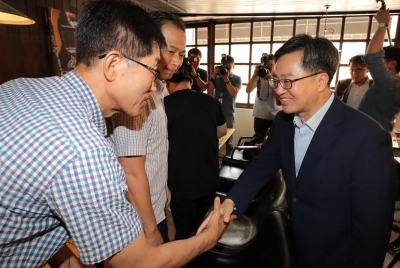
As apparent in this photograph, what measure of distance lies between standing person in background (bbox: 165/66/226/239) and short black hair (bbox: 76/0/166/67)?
3.43 feet

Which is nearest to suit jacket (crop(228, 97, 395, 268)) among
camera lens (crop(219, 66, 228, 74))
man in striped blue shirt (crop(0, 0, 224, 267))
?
man in striped blue shirt (crop(0, 0, 224, 267))

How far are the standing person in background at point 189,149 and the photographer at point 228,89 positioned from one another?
2385 mm

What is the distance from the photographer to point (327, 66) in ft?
3.85

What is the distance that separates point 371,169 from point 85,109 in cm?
105

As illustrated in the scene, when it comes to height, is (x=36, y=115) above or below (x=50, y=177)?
above

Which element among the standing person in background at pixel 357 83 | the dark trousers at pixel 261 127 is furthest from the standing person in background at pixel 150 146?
the dark trousers at pixel 261 127

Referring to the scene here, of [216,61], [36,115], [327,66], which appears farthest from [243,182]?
[216,61]

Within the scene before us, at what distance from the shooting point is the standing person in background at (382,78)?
2078 mm

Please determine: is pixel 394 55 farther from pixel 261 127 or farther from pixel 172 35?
pixel 172 35

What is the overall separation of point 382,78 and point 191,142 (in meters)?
1.64

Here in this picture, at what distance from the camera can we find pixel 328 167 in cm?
110

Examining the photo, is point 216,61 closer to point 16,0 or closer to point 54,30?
point 54,30

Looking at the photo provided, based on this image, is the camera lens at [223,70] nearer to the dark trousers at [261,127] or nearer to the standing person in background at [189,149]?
the dark trousers at [261,127]

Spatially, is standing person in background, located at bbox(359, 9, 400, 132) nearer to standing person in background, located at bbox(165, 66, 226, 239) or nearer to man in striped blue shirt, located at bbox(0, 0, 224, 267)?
standing person in background, located at bbox(165, 66, 226, 239)
